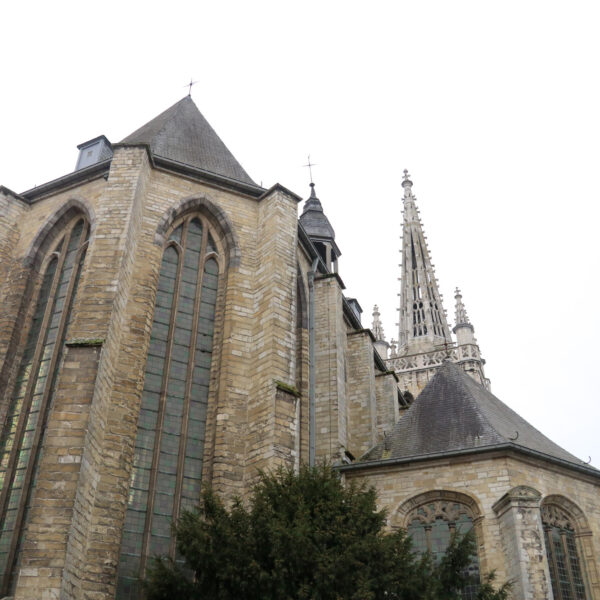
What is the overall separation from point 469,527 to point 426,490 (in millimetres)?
983

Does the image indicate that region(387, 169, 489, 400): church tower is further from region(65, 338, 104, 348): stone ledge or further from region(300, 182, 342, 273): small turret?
region(65, 338, 104, 348): stone ledge

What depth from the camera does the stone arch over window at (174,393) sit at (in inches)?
416

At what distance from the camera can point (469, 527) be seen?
11.9 m

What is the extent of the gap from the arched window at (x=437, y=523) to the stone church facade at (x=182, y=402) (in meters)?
0.03

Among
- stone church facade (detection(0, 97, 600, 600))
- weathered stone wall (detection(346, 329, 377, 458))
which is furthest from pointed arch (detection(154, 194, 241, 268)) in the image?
weathered stone wall (detection(346, 329, 377, 458))

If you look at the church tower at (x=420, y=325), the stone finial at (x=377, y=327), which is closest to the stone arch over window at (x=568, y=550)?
the church tower at (x=420, y=325)

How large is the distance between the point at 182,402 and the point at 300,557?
460 cm

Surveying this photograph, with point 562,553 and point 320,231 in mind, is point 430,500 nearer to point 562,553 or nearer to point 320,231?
point 562,553

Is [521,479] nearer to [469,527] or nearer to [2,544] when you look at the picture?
[469,527]

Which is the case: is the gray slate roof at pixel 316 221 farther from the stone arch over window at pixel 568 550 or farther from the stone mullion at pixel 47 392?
the stone arch over window at pixel 568 550

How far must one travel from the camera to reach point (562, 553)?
39.2 feet

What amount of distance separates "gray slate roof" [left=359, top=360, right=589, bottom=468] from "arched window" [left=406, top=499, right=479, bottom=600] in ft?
3.09

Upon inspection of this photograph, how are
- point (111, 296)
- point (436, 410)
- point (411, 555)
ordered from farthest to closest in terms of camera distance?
point (436, 410) < point (111, 296) < point (411, 555)

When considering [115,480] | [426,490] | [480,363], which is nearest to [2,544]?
[115,480]
